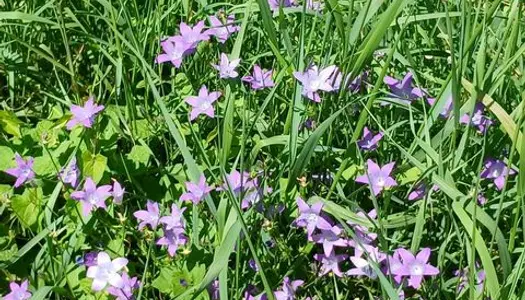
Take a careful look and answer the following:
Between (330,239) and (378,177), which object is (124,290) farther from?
(378,177)

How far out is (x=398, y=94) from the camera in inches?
68.9

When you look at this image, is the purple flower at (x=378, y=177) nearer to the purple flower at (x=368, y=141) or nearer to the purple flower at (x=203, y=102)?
the purple flower at (x=368, y=141)

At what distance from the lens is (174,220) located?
154cm

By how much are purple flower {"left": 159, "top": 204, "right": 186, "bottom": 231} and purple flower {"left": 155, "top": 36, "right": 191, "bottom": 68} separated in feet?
1.10

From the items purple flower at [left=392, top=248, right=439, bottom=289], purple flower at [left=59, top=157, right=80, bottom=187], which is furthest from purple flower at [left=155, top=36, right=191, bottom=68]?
purple flower at [left=392, top=248, right=439, bottom=289]

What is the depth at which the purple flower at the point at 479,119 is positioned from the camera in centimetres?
160

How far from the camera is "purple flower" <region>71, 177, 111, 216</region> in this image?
1.54 meters

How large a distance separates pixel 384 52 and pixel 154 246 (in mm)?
645

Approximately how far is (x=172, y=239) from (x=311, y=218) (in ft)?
0.81

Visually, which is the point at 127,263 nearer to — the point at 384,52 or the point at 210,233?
the point at 210,233

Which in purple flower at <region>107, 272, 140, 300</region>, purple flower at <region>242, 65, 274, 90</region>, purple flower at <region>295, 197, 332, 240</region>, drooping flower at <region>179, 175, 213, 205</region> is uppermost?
purple flower at <region>242, 65, 274, 90</region>

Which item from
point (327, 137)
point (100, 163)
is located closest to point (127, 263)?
point (100, 163)

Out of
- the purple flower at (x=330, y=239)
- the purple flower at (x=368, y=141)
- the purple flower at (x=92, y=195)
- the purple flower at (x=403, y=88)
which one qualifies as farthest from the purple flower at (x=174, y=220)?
the purple flower at (x=403, y=88)

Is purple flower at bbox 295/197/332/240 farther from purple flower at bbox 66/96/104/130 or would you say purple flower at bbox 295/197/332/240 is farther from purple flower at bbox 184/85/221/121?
purple flower at bbox 66/96/104/130
